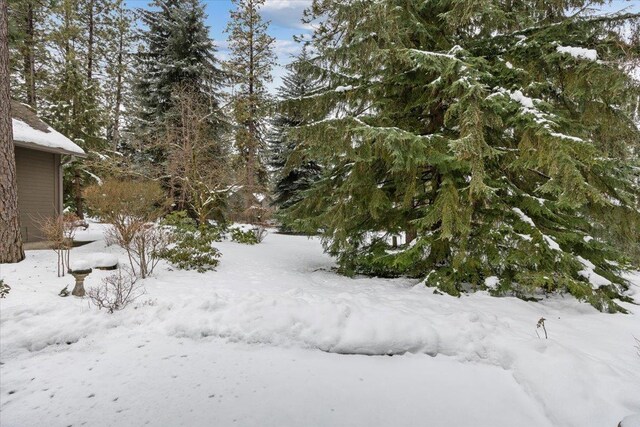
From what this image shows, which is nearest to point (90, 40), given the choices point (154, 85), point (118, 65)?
point (118, 65)

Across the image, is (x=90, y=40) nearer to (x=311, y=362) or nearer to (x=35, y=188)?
(x=35, y=188)

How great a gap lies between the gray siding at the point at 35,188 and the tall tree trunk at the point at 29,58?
6.87m

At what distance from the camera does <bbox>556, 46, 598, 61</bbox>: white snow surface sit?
4281 millimetres

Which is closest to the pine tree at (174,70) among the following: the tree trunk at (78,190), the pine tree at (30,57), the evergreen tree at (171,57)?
the evergreen tree at (171,57)

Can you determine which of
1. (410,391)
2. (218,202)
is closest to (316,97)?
(410,391)

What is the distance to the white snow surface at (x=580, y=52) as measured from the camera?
4281 mm

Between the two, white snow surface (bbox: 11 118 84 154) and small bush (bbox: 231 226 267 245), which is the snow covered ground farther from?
small bush (bbox: 231 226 267 245)

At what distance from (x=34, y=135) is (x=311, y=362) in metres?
9.98

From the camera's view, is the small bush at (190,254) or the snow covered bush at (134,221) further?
the small bush at (190,254)

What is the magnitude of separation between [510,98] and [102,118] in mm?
17417

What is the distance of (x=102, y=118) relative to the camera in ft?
49.0

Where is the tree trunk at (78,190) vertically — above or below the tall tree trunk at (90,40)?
below

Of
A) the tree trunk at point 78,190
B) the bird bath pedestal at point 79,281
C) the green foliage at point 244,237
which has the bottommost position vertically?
the green foliage at point 244,237

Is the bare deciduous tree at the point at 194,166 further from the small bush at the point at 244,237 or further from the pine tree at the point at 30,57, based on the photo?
the pine tree at the point at 30,57
